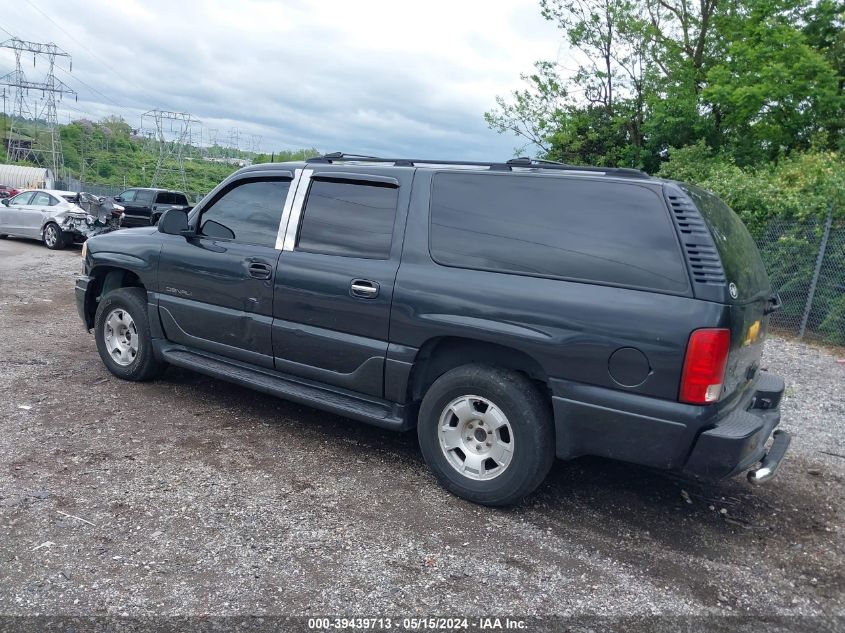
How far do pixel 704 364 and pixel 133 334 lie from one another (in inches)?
177

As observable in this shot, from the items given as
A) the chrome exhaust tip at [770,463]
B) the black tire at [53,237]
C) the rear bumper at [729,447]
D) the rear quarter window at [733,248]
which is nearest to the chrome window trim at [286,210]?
the rear quarter window at [733,248]

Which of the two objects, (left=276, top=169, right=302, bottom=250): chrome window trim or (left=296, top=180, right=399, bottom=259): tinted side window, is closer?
(left=296, top=180, right=399, bottom=259): tinted side window

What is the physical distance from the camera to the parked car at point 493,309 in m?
3.36

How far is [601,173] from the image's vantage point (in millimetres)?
3857

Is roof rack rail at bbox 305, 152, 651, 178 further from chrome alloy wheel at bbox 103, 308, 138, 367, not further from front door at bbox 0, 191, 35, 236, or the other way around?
front door at bbox 0, 191, 35, 236

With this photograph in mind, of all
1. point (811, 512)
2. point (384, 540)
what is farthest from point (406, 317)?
point (811, 512)

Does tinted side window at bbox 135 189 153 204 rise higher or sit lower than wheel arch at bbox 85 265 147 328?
higher

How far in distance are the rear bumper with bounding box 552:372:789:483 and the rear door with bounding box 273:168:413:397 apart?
1.23m

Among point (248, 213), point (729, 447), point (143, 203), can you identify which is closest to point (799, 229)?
point (729, 447)

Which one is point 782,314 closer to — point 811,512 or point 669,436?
point 811,512

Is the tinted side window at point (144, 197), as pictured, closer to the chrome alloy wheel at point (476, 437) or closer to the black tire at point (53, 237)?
the black tire at point (53, 237)

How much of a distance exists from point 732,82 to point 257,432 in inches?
581

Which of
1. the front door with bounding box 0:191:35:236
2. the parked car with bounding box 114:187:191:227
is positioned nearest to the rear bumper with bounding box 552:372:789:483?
the front door with bounding box 0:191:35:236

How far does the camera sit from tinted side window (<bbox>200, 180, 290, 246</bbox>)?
4.87 metres
